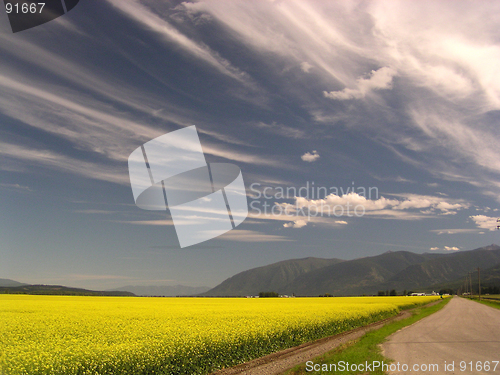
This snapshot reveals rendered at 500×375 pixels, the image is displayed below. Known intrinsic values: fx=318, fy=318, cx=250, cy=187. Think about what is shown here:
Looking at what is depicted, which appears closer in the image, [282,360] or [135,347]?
[135,347]

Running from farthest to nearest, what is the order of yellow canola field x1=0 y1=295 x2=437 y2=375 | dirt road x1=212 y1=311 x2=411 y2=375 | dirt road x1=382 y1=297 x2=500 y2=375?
dirt road x1=212 y1=311 x2=411 y2=375, dirt road x1=382 y1=297 x2=500 y2=375, yellow canola field x1=0 y1=295 x2=437 y2=375

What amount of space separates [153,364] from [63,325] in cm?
1155

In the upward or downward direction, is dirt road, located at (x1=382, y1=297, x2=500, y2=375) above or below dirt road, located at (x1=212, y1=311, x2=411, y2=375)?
above

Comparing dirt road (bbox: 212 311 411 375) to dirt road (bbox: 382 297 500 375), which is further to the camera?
dirt road (bbox: 212 311 411 375)

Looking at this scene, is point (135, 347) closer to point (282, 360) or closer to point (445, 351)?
point (282, 360)

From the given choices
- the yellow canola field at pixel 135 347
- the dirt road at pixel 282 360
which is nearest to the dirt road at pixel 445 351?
the dirt road at pixel 282 360

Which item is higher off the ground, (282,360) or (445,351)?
(445,351)

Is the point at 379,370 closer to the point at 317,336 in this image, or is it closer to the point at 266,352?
the point at 266,352

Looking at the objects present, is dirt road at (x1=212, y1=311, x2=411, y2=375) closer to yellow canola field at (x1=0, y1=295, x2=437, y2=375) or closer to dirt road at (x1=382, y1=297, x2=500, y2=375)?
yellow canola field at (x1=0, y1=295, x2=437, y2=375)

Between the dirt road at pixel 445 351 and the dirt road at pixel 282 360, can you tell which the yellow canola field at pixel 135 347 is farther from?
the dirt road at pixel 445 351

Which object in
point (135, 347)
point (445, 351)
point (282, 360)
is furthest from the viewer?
point (282, 360)

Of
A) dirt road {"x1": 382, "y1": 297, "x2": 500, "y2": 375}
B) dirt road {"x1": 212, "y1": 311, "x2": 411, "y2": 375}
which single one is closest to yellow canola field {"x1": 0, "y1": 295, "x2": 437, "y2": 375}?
dirt road {"x1": 212, "y1": 311, "x2": 411, "y2": 375}

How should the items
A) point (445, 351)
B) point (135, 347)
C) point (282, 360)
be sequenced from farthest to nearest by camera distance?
point (282, 360) < point (445, 351) < point (135, 347)

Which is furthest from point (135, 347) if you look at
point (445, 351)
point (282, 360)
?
point (445, 351)
